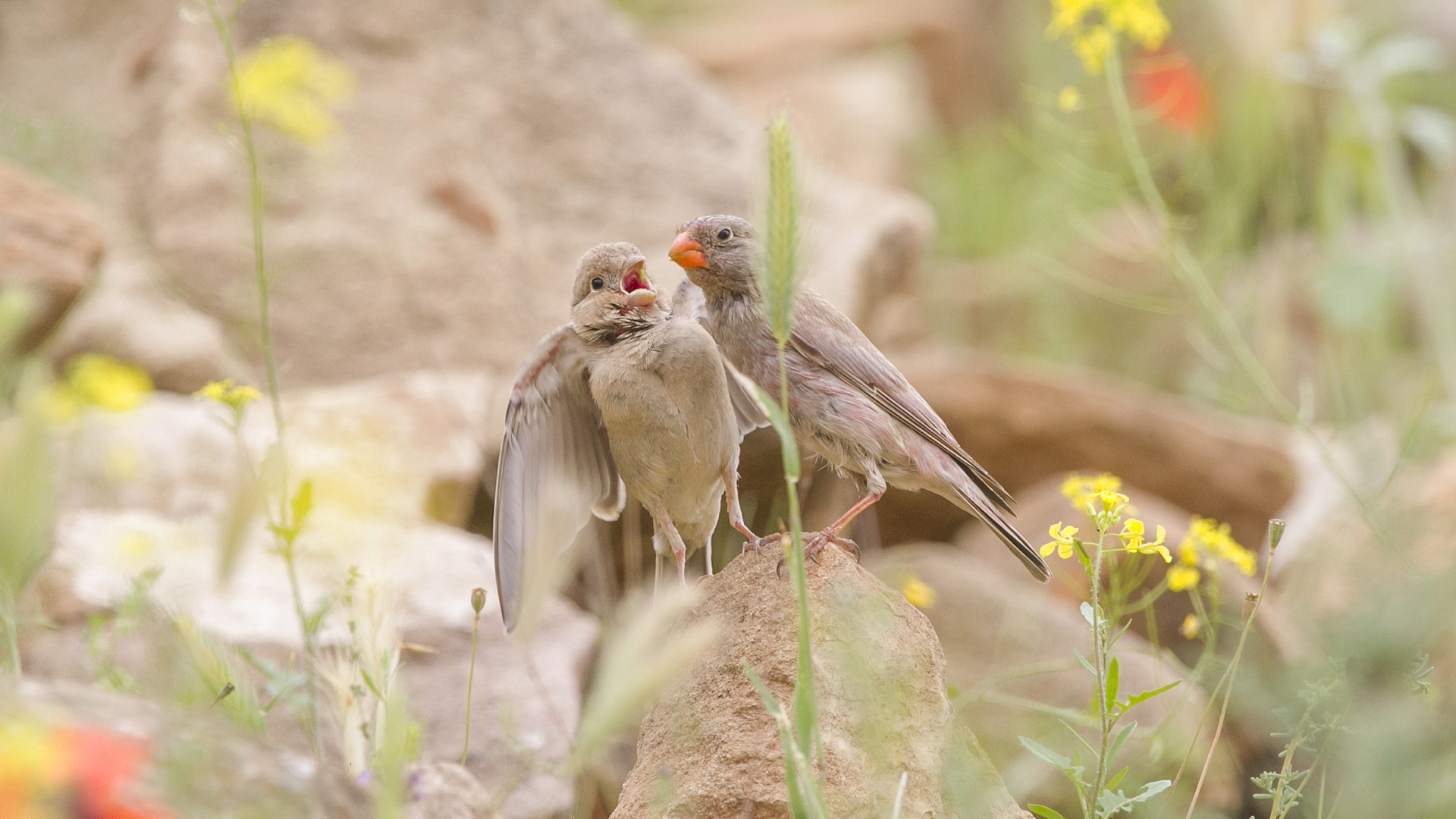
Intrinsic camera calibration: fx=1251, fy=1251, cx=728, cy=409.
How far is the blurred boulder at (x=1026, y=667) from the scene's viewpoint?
4.23 meters

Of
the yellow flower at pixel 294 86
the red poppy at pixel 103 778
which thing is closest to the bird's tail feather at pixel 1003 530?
the red poppy at pixel 103 778

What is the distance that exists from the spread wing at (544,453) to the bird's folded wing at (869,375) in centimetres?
69

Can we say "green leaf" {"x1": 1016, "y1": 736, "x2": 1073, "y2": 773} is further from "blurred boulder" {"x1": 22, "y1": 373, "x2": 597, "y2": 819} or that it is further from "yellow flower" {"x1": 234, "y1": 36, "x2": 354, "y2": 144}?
"yellow flower" {"x1": 234, "y1": 36, "x2": 354, "y2": 144}

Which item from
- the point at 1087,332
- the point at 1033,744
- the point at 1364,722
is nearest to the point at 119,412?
the point at 1033,744

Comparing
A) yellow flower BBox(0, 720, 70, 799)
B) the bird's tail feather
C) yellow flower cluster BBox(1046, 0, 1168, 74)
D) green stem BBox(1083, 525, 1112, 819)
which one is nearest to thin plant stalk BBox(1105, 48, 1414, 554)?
yellow flower cluster BBox(1046, 0, 1168, 74)

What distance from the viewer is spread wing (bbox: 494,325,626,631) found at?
372 cm

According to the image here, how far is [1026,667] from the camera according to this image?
13.8 ft

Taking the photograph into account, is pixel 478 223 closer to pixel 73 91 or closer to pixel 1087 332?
pixel 73 91

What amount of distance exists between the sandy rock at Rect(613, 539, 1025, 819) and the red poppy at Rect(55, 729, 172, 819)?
1.19 m

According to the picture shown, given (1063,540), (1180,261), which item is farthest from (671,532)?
(1180,261)

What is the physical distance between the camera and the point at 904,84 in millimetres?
14211

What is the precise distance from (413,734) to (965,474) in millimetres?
1953

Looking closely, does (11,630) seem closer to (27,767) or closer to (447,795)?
(447,795)

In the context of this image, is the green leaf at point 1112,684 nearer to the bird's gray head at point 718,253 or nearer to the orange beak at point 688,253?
the bird's gray head at point 718,253
